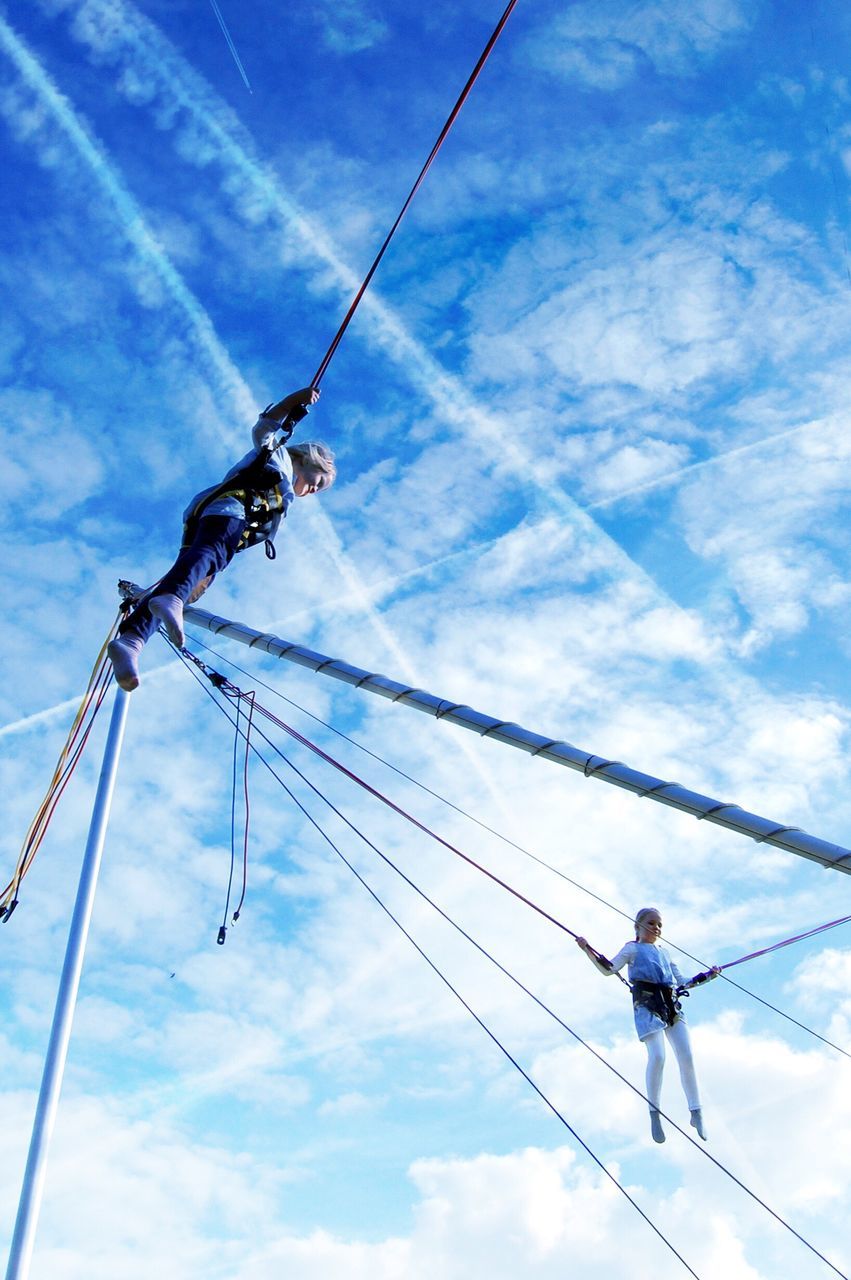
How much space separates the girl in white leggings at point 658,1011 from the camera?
25.1 feet

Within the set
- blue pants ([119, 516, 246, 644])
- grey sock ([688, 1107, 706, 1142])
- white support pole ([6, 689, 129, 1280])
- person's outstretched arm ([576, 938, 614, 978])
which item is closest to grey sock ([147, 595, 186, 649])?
blue pants ([119, 516, 246, 644])

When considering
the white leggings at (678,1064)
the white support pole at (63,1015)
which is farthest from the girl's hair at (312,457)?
the white leggings at (678,1064)

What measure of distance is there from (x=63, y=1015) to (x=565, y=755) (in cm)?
Answer: 370

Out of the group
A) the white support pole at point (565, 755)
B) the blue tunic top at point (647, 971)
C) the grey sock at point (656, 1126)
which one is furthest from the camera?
the blue tunic top at point (647, 971)

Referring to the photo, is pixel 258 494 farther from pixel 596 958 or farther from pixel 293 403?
pixel 596 958

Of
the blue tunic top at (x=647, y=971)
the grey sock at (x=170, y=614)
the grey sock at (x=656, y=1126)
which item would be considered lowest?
the grey sock at (x=656, y=1126)

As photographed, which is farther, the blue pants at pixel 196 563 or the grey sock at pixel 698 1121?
the grey sock at pixel 698 1121

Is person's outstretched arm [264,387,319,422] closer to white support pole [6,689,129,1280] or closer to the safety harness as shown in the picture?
the safety harness

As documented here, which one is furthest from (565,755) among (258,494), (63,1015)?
(63,1015)

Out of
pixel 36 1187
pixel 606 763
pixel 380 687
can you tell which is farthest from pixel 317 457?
pixel 36 1187

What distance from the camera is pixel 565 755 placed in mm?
6523

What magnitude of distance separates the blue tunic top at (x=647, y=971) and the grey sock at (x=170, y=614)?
411cm

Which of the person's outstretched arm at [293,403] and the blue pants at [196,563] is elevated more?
the person's outstretched arm at [293,403]

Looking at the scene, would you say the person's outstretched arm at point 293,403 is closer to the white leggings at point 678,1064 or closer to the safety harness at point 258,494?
the safety harness at point 258,494
